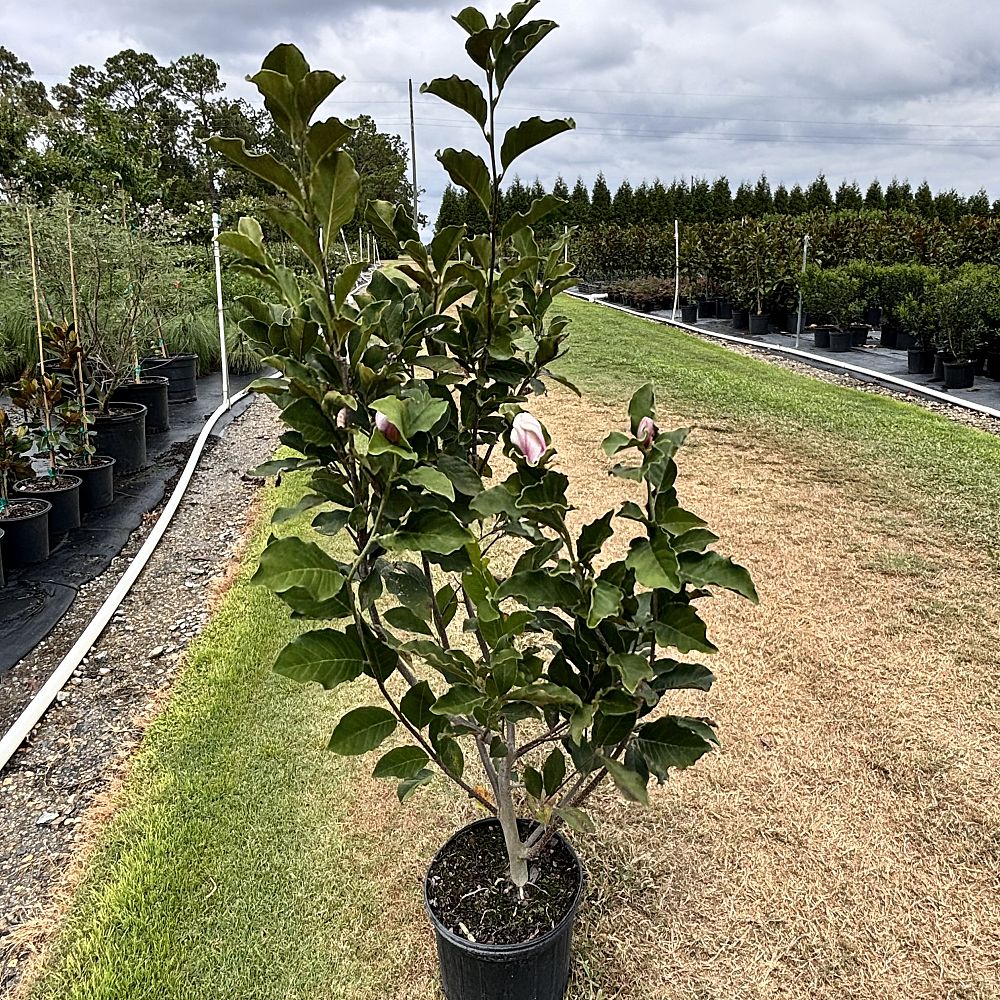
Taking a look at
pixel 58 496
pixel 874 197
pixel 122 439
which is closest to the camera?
pixel 58 496

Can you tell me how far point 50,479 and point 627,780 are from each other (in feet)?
13.7

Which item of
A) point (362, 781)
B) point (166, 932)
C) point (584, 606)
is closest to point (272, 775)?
point (362, 781)

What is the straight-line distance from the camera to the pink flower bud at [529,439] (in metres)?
1.26

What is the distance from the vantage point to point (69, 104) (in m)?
33.5

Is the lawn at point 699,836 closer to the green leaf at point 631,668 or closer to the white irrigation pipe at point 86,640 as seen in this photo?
the white irrigation pipe at point 86,640

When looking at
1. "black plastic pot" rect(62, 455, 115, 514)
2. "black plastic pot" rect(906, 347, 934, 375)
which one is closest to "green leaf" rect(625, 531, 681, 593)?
"black plastic pot" rect(62, 455, 115, 514)

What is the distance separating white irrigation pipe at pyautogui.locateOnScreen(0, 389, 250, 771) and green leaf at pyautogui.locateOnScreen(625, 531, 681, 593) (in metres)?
2.26

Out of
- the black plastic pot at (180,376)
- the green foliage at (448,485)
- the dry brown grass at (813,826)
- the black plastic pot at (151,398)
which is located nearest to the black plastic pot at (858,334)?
the dry brown grass at (813,826)

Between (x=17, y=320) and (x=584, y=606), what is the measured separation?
8.16 metres

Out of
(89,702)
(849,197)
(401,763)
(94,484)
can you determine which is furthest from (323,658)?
(849,197)

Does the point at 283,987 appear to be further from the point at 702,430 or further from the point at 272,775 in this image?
Result: the point at 702,430

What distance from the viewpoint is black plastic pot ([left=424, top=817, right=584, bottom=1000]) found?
1498mm

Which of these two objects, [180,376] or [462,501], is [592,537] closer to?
[462,501]

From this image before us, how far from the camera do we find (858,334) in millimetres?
10766
